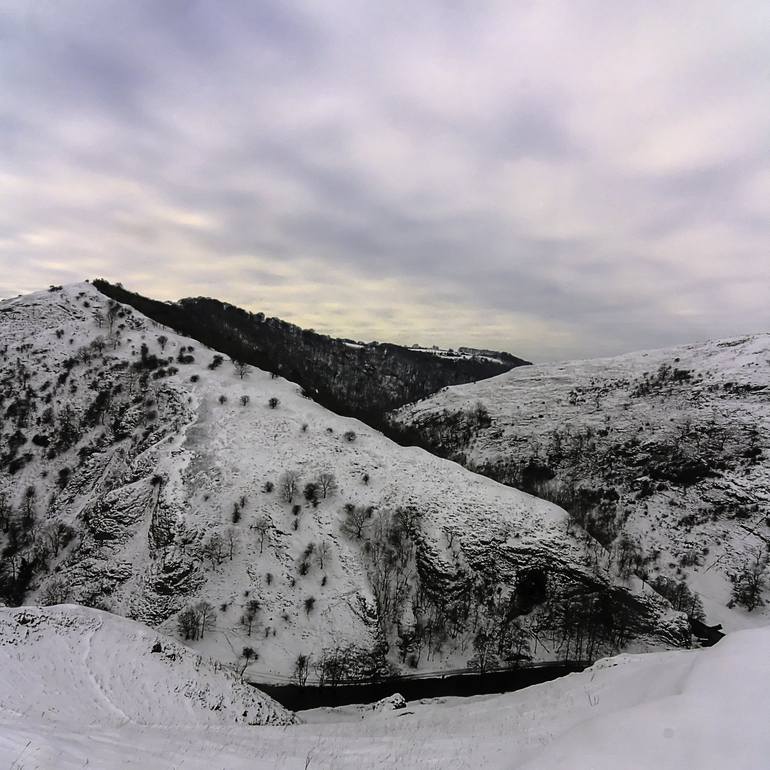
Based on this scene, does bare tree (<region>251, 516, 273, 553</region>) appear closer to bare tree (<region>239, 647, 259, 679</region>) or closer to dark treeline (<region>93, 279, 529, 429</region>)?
bare tree (<region>239, 647, 259, 679</region>)

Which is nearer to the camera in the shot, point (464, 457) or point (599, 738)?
point (599, 738)

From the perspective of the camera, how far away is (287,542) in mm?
35000

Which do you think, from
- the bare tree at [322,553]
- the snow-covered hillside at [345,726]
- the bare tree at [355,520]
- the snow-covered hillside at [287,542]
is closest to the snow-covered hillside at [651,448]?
the snow-covered hillside at [287,542]

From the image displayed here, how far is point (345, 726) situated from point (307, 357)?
127 m

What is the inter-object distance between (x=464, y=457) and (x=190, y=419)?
4523 centimetres

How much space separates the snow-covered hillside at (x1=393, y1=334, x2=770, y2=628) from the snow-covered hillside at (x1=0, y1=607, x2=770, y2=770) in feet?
100

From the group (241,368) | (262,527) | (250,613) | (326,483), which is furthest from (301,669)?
(241,368)

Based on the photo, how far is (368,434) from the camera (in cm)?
4666

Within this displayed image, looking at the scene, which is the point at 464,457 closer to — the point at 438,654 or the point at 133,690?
the point at 438,654

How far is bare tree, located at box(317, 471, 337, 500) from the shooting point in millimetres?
39094

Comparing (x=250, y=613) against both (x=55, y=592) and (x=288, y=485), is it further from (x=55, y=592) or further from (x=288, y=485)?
(x=55, y=592)

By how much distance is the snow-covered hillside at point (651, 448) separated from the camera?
4622 centimetres

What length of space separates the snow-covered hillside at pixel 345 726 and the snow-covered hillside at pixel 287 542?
10546mm

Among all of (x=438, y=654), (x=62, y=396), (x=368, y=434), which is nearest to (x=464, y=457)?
(x=368, y=434)
